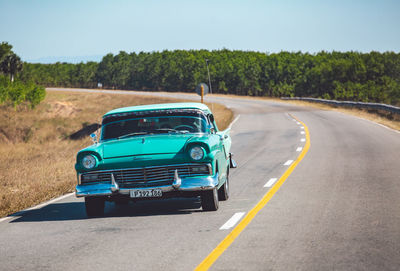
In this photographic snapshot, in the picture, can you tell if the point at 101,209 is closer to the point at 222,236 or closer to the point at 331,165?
the point at 222,236

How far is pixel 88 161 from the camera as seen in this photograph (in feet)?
26.2

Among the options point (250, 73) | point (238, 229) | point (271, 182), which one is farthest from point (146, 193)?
point (250, 73)

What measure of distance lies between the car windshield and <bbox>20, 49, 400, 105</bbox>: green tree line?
62.5 meters

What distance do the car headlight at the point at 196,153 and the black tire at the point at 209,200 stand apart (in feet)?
1.88

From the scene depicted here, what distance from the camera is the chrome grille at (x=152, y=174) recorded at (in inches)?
310

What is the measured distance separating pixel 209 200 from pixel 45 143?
1394 inches

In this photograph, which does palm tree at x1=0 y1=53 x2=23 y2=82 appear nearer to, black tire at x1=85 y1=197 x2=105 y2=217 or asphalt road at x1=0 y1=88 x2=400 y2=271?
asphalt road at x1=0 y1=88 x2=400 y2=271

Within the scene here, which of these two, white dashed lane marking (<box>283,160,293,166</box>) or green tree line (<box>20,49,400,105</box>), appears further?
green tree line (<box>20,49,400,105</box>)

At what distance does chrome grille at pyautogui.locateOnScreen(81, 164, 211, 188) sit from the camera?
788cm

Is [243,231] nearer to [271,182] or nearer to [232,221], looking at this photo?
[232,221]

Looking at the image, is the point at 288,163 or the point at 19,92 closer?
the point at 288,163

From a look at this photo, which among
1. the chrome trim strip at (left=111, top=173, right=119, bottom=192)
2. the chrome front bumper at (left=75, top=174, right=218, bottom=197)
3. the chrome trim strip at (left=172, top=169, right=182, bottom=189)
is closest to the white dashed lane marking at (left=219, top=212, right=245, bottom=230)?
the chrome front bumper at (left=75, top=174, right=218, bottom=197)

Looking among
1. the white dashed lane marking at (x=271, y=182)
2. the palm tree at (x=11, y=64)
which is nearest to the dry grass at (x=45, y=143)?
the white dashed lane marking at (x=271, y=182)

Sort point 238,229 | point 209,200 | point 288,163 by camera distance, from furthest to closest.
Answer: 1. point 288,163
2. point 209,200
3. point 238,229
